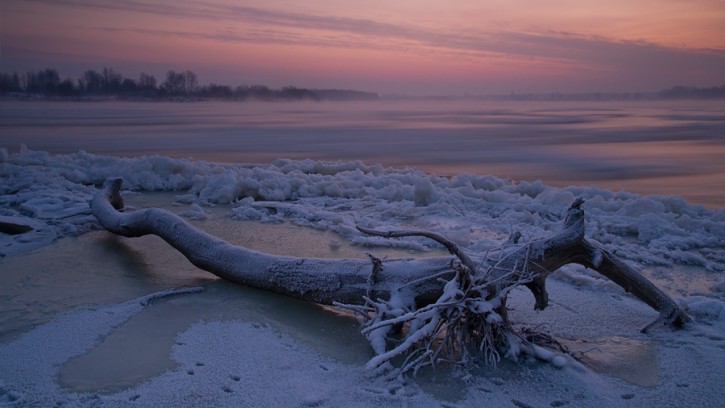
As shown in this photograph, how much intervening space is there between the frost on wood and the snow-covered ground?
13cm

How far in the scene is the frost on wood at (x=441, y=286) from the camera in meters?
2.96

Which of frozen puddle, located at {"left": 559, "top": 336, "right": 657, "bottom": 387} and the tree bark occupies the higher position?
the tree bark

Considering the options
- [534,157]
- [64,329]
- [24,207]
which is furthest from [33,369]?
[534,157]

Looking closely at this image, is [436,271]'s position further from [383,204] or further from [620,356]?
[383,204]

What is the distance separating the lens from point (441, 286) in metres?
3.29

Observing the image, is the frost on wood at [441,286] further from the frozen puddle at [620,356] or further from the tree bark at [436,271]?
the frozen puddle at [620,356]

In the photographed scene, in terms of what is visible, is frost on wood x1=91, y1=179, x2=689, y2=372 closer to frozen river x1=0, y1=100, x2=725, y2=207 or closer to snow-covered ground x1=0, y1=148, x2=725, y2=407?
snow-covered ground x1=0, y1=148, x2=725, y2=407

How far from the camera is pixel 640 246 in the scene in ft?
17.7

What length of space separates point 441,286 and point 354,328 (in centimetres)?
64

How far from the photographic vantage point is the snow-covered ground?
2.74 meters

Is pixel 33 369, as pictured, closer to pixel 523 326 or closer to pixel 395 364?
pixel 395 364

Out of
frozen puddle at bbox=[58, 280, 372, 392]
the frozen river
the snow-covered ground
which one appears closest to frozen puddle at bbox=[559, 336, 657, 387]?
the snow-covered ground

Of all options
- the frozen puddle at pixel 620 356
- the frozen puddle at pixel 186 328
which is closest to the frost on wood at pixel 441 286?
the frozen puddle at pixel 186 328

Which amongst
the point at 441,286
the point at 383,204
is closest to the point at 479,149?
the point at 383,204
